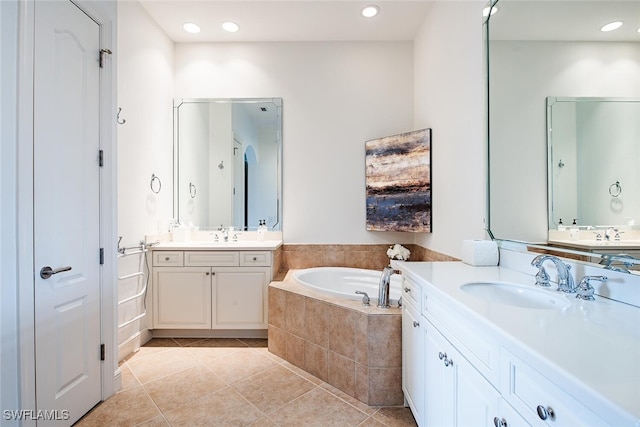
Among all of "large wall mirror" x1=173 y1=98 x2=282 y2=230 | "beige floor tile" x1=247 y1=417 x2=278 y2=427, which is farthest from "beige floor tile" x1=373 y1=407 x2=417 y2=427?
"large wall mirror" x1=173 y1=98 x2=282 y2=230

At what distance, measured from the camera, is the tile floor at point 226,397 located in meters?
1.73

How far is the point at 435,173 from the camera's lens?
273 centimetres

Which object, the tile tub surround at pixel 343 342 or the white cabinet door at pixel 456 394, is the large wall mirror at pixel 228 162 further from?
the white cabinet door at pixel 456 394

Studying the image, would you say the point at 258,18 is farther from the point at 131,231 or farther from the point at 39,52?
the point at 131,231

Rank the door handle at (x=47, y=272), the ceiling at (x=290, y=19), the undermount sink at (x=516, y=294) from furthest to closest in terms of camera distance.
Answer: the ceiling at (x=290, y=19)
the door handle at (x=47, y=272)
the undermount sink at (x=516, y=294)

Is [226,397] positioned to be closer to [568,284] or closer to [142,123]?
[568,284]

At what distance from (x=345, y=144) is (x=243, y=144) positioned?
1.14 meters

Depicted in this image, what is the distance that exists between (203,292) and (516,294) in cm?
247

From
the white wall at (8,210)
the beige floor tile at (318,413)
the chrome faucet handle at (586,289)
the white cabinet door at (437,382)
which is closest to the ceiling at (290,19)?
the white wall at (8,210)

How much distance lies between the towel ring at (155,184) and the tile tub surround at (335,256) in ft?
4.57

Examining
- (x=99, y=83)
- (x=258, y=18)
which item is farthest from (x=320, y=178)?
(x=99, y=83)

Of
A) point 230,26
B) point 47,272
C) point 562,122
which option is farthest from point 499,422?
point 230,26

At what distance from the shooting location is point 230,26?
301 centimetres

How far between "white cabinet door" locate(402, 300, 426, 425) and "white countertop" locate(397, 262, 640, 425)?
0.40 metres
